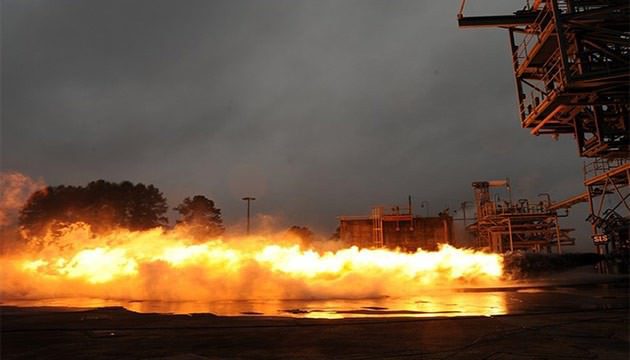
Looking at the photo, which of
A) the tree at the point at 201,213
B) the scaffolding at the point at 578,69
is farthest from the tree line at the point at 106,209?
the scaffolding at the point at 578,69

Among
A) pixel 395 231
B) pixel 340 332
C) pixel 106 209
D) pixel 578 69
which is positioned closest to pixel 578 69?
pixel 578 69

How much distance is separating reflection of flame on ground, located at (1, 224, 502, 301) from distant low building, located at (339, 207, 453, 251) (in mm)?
15108

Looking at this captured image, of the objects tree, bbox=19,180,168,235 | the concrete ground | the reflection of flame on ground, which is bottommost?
the concrete ground

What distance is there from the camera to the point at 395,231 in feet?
160

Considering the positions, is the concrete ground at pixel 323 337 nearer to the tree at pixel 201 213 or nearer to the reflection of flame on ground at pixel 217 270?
the reflection of flame on ground at pixel 217 270

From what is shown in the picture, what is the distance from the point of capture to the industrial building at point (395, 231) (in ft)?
158

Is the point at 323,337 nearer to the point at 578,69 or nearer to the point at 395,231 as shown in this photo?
the point at 578,69

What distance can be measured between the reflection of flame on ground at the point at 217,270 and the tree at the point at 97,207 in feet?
84.2

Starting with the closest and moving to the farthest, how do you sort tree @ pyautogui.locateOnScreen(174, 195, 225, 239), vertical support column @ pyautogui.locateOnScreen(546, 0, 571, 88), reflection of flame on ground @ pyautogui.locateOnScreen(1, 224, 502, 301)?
vertical support column @ pyautogui.locateOnScreen(546, 0, 571, 88) < reflection of flame on ground @ pyautogui.locateOnScreen(1, 224, 502, 301) < tree @ pyautogui.locateOnScreen(174, 195, 225, 239)

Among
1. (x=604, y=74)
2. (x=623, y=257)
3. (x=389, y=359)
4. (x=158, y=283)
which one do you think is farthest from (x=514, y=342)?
(x=623, y=257)

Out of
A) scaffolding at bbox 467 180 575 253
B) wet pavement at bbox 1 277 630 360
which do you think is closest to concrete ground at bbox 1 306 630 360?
wet pavement at bbox 1 277 630 360

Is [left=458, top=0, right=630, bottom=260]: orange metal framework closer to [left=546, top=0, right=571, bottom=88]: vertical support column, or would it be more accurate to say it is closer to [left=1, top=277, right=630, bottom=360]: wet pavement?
[left=546, top=0, right=571, bottom=88]: vertical support column

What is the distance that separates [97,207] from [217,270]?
44148 millimetres

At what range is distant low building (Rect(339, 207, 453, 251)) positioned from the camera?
158 ft
